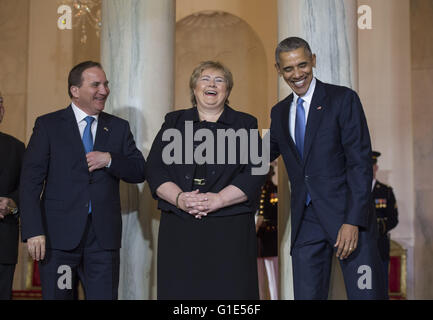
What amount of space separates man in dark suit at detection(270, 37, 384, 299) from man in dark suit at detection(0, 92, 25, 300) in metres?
2.05

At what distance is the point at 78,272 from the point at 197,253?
0.87 meters

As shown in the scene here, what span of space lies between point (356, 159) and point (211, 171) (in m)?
0.89

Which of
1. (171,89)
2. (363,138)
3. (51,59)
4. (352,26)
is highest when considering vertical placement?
(51,59)

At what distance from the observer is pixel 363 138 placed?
11.8ft

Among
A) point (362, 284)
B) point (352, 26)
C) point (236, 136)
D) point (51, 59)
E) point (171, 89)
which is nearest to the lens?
point (362, 284)

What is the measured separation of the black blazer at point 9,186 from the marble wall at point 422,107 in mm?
5916

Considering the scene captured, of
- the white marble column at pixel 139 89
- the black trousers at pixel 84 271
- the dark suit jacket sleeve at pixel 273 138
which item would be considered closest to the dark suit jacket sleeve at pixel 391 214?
the white marble column at pixel 139 89

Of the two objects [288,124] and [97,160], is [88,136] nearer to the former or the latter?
[97,160]

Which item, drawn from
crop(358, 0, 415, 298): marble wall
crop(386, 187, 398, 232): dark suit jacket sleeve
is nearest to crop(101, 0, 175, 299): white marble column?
crop(386, 187, 398, 232): dark suit jacket sleeve

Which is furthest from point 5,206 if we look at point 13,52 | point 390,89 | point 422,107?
point 422,107

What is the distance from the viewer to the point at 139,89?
499cm

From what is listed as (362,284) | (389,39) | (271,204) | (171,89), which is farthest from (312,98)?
(389,39)

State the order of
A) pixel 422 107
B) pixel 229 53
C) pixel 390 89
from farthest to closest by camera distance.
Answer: pixel 229 53 < pixel 390 89 < pixel 422 107

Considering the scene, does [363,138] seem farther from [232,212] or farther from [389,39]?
[389,39]
